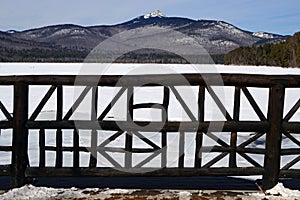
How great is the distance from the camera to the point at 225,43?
529 feet

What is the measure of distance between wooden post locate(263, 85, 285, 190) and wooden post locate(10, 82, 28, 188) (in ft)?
9.04

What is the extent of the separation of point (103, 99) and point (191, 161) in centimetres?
1017

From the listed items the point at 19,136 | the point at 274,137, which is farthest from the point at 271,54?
the point at 19,136

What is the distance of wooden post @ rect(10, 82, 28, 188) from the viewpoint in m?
4.57

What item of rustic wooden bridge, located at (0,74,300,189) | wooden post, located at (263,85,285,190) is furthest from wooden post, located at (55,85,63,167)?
wooden post, located at (263,85,285,190)

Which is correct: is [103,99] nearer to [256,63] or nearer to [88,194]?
[88,194]

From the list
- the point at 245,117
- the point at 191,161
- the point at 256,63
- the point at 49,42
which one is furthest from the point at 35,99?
the point at 49,42

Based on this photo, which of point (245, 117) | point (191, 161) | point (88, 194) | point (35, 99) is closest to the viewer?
point (88, 194)

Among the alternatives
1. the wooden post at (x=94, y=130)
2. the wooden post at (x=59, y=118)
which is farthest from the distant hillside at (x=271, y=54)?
the wooden post at (x=59, y=118)

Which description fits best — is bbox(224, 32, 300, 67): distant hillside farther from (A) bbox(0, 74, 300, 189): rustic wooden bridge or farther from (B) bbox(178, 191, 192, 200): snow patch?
(B) bbox(178, 191, 192, 200): snow patch

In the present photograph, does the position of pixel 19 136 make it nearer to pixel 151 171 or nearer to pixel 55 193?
pixel 55 193

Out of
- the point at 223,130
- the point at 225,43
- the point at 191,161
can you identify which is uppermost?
the point at 225,43

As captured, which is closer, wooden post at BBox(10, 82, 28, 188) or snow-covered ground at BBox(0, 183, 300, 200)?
snow-covered ground at BBox(0, 183, 300, 200)

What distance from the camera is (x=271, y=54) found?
8150 centimetres
